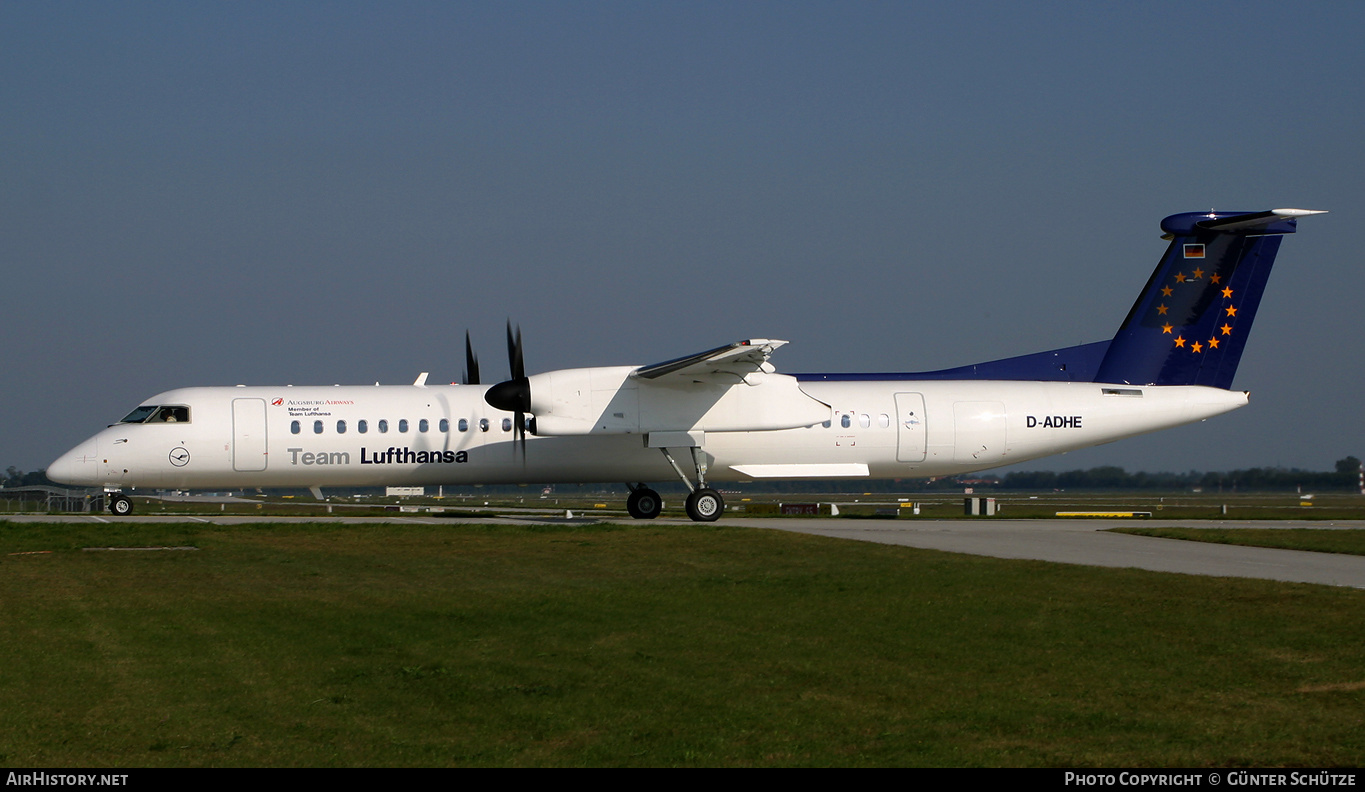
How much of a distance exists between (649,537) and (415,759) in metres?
12.7

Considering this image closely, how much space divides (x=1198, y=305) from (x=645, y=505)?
1405cm

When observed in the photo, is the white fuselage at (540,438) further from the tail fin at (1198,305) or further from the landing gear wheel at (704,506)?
the landing gear wheel at (704,506)

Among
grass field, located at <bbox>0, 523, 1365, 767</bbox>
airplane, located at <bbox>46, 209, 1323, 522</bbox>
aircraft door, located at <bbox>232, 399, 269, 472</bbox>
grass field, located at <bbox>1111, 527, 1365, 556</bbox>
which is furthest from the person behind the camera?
aircraft door, located at <bbox>232, 399, 269, 472</bbox>

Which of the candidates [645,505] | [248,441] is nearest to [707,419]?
[645,505]

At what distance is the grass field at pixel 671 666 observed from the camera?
7227 mm

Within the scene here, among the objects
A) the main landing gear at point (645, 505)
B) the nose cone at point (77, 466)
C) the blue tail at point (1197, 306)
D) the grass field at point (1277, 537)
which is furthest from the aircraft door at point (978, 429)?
the nose cone at point (77, 466)

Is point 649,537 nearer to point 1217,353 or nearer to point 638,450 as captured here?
point 638,450

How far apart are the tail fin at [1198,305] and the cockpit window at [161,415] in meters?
21.8

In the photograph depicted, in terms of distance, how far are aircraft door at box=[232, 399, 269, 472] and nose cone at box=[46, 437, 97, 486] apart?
3221 millimetres

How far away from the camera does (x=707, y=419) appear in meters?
25.2

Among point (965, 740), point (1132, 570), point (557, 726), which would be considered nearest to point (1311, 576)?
point (1132, 570)

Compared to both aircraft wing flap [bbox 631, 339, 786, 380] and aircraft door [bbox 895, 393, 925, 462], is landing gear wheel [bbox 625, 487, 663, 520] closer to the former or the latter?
aircraft wing flap [bbox 631, 339, 786, 380]

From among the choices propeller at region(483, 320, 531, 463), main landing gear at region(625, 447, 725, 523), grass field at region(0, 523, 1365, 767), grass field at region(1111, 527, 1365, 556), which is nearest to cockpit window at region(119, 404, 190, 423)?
propeller at region(483, 320, 531, 463)

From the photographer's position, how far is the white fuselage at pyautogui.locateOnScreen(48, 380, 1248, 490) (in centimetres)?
2575
